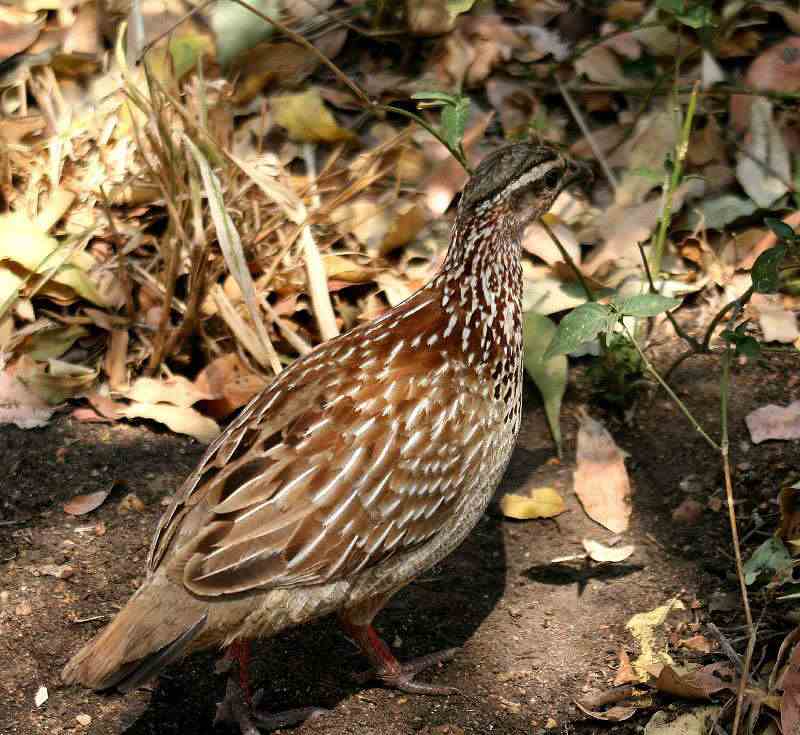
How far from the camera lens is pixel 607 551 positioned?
15.0 feet

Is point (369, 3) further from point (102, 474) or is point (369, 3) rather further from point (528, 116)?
point (102, 474)

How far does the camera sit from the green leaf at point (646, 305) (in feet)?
13.1

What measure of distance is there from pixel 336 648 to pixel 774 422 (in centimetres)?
196

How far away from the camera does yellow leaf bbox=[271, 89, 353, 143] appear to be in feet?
19.1

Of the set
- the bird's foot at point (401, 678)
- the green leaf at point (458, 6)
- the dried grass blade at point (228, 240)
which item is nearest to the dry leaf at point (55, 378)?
the dried grass blade at point (228, 240)

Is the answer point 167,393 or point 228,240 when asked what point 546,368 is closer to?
point 228,240

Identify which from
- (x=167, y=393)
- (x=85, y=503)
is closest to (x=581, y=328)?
(x=167, y=393)

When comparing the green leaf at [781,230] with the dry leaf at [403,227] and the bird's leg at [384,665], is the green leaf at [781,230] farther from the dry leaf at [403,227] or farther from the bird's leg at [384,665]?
the bird's leg at [384,665]

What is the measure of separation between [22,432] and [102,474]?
1.34 feet

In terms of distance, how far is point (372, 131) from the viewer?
6.00 meters

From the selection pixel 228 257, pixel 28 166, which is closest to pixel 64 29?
pixel 28 166

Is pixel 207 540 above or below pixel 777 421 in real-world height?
above

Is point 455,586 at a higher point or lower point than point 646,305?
lower

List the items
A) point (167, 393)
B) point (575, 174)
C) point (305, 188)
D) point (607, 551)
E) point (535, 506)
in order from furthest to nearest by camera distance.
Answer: point (305, 188), point (167, 393), point (535, 506), point (607, 551), point (575, 174)
